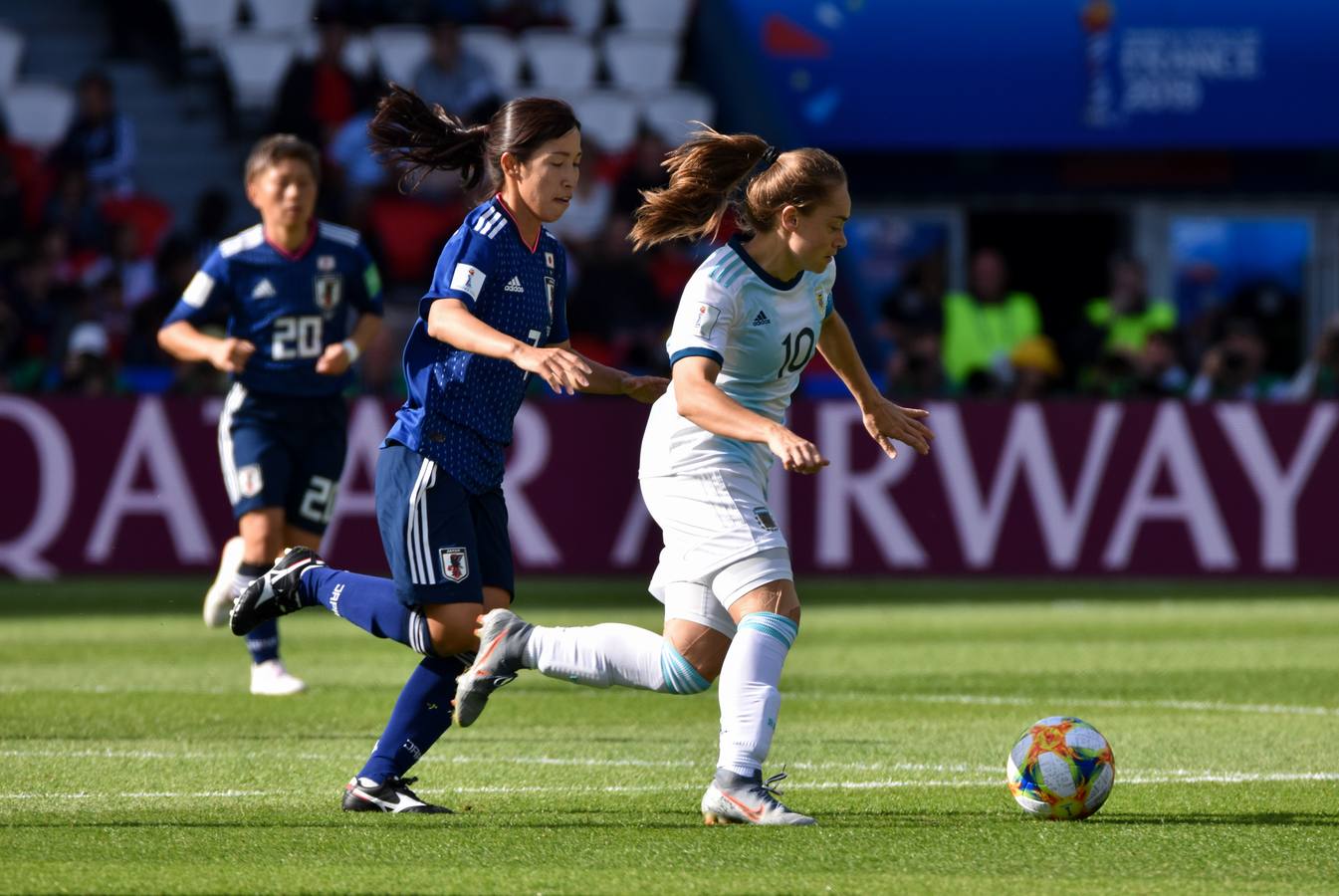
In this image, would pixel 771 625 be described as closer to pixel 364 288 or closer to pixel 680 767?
pixel 680 767

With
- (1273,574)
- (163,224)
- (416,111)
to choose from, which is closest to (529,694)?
(416,111)

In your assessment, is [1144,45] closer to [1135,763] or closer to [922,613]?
[922,613]

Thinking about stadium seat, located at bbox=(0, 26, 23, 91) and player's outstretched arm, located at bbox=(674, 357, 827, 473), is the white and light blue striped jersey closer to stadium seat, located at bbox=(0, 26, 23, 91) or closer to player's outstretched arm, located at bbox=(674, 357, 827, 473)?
player's outstretched arm, located at bbox=(674, 357, 827, 473)

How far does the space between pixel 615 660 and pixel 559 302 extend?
109 centimetres

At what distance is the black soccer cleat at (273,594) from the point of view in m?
6.62

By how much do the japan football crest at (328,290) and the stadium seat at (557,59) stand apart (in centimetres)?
1220

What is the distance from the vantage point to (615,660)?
617 cm

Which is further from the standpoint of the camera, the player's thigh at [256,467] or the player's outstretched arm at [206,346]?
the player's thigh at [256,467]

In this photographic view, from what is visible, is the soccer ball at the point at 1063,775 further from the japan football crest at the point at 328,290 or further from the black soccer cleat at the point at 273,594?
the japan football crest at the point at 328,290

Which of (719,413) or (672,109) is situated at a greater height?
(672,109)

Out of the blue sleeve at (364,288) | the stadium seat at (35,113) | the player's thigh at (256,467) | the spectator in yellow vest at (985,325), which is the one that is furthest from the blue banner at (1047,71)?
the player's thigh at (256,467)

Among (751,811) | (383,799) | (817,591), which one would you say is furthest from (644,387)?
(817,591)

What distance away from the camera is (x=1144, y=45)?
22.3 metres

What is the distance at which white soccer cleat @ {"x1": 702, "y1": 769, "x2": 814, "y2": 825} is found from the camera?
5953mm
